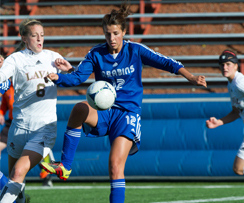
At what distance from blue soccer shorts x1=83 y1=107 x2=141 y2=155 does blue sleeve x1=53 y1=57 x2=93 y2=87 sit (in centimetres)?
36

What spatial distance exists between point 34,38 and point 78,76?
580mm

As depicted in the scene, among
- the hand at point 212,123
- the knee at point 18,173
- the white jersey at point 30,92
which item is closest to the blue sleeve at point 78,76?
the white jersey at point 30,92

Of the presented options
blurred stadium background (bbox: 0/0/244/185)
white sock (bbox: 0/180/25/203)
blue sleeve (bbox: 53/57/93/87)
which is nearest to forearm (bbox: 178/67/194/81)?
blue sleeve (bbox: 53/57/93/87)

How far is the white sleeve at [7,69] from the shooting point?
11.9 feet

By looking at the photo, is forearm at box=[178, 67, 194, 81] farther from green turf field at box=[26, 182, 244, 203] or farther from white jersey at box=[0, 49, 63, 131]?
green turf field at box=[26, 182, 244, 203]

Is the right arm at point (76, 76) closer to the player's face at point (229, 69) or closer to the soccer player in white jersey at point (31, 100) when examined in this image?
the soccer player in white jersey at point (31, 100)

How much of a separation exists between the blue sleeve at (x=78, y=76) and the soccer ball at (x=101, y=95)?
0.22 meters

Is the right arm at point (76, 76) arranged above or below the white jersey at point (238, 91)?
above

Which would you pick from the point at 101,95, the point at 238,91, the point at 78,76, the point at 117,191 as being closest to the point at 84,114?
the point at 101,95

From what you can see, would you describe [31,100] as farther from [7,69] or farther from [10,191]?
[10,191]

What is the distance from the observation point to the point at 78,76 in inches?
147

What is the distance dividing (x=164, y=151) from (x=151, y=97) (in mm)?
1168

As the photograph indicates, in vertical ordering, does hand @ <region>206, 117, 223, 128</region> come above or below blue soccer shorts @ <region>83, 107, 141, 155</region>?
below

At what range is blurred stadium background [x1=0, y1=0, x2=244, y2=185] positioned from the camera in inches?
273
